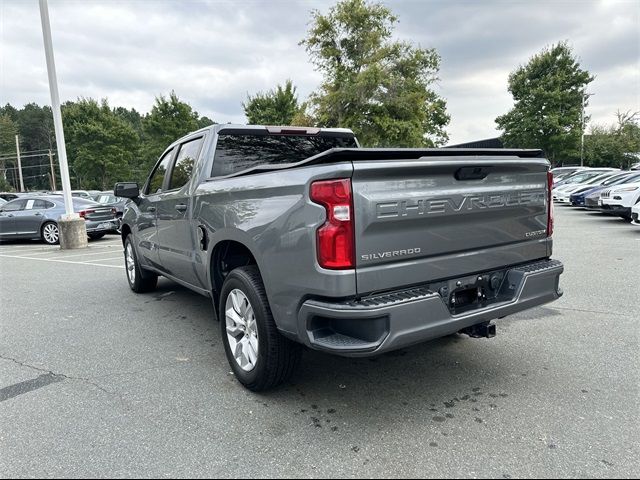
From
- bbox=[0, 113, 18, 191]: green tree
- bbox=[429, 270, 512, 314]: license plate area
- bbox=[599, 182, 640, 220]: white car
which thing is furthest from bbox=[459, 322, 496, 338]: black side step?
bbox=[0, 113, 18, 191]: green tree

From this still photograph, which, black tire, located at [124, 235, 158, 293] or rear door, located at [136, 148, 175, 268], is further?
black tire, located at [124, 235, 158, 293]

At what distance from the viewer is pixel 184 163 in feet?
14.9

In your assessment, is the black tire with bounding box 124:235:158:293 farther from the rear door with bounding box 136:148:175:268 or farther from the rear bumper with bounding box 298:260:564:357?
the rear bumper with bounding box 298:260:564:357

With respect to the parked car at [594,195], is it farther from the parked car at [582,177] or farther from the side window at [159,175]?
the side window at [159,175]

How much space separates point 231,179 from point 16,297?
16.2ft

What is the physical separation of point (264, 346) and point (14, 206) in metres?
15.1

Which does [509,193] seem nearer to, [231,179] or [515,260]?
[515,260]

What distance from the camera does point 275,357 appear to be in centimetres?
294

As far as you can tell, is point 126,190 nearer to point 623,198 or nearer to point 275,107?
point 623,198

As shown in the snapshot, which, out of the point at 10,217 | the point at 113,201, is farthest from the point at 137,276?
the point at 113,201

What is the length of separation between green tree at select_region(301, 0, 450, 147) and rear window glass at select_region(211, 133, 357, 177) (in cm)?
2191

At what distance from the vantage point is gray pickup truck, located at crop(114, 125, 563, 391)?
2432mm

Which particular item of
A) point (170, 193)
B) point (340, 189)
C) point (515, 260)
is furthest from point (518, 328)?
point (170, 193)

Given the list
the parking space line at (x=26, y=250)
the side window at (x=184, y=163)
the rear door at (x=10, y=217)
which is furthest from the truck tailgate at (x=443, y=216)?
the rear door at (x=10, y=217)
